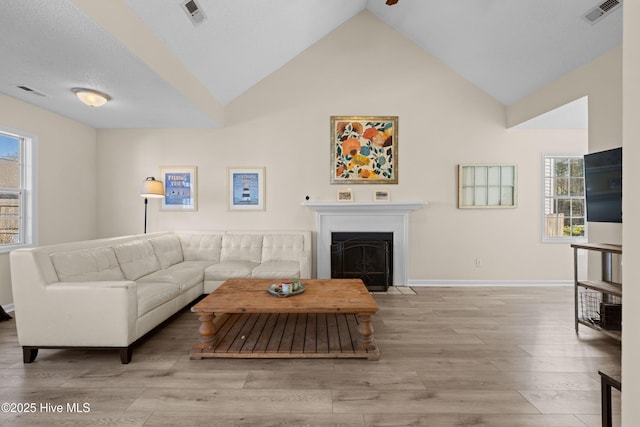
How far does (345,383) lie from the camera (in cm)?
215

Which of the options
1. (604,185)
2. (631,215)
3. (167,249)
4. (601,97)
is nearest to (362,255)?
(167,249)

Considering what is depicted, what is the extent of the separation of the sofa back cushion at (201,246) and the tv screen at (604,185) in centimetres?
439

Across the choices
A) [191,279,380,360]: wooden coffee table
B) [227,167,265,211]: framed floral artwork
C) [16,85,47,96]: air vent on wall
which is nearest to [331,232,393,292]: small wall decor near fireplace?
[227,167,265,211]: framed floral artwork

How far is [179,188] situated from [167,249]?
1.16 metres

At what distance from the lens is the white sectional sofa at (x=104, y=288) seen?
7.89ft

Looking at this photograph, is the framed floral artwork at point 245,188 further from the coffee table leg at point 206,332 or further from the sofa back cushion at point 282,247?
the coffee table leg at point 206,332

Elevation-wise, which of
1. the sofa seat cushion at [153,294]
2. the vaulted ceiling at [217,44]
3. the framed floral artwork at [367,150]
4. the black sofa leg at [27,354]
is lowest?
the black sofa leg at [27,354]

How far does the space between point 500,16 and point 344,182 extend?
8.97ft

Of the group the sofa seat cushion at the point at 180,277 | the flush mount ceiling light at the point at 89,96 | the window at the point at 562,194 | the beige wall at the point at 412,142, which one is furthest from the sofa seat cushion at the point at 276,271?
the window at the point at 562,194

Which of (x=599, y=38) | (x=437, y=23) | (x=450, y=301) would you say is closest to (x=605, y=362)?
(x=450, y=301)

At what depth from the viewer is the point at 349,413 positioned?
6.03 ft

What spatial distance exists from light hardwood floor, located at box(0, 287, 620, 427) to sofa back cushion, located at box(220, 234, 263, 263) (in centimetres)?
165

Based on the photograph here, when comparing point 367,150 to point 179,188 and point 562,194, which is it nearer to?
point 179,188

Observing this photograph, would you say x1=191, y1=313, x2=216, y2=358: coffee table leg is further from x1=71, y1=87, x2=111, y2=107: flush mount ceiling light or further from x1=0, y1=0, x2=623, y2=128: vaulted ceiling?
x1=71, y1=87, x2=111, y2=107: flush mount ceiling light
